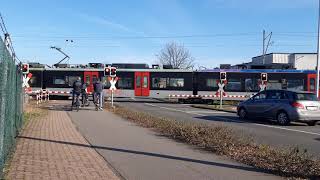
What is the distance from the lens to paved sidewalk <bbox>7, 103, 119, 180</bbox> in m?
8.70

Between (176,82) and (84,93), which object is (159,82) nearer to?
(176,82)

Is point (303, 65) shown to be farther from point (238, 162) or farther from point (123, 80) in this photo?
point (238, 162)

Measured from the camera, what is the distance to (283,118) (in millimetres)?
22969

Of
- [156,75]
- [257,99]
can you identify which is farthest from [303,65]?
[257,99]

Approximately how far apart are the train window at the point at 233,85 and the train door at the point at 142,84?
289 inches

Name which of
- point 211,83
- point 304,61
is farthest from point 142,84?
point 304,61

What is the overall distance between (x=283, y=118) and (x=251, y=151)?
1183cm

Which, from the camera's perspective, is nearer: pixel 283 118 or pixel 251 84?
pixel 283 118

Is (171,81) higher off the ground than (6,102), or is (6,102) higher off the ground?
(171,81)

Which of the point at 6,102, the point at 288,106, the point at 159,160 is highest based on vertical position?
the point at 6,102

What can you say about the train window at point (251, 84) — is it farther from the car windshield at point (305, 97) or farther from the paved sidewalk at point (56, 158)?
the paved sidewalk at point (56, 158)

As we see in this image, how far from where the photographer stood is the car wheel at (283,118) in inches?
899

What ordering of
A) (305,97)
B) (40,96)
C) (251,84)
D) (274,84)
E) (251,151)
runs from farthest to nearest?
1. (251,84)
2. (274,84)
3. (40,96)
4. (305,97)
5. (251,151)

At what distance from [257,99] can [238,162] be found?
587 inches
